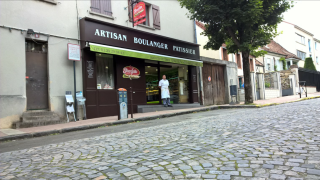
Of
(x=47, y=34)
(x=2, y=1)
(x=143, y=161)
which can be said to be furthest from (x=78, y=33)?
(x=143, y=161)

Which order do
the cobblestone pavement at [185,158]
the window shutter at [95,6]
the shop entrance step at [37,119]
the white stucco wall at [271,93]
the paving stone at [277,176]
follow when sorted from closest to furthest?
the paving stone at [277,176], the cobblestone pavement at [185,158], the shop entrance step at [37,119], the window shutter at [95,6], the white stucco wall at [271,93]

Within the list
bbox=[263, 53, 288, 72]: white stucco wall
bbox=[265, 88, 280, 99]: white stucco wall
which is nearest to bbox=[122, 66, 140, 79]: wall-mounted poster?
bbox=[265, 88, 280, 99]: white stucco wall

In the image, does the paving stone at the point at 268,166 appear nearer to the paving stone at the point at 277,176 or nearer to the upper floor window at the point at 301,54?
the paving stone at the point at 277,176

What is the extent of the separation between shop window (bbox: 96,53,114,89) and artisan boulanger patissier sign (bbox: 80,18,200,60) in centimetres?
88

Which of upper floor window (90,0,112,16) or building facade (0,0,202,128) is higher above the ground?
upper floor window (90,0,112,16)

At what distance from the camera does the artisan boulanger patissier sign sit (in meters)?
10.3

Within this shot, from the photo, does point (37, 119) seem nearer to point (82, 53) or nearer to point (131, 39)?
point (82, 53)

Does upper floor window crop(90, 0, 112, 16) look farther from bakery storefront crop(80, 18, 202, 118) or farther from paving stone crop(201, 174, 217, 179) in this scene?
paving stone crop(201, 174, 217, 179)

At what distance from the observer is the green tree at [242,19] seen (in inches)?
474

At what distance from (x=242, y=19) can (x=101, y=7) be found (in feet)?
23.9

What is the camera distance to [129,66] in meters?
12.1

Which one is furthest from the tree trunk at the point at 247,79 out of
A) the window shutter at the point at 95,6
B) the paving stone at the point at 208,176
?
the paving stone at the point at 208,176

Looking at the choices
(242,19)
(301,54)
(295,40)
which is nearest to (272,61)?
(295,40)

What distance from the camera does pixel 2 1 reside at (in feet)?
27.6
